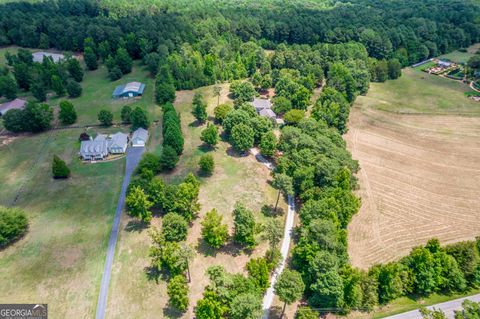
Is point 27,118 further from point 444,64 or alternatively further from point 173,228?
point 444,64

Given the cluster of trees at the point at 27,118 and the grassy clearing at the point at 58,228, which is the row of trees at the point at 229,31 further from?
the grassy clearing at the point at 58,228

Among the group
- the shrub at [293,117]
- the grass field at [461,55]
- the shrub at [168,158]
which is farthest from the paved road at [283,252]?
the grass field at [461,55]

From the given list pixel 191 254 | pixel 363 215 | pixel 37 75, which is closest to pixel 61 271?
pixel 191 254

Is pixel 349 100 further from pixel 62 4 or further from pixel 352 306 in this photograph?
pixel 62 4

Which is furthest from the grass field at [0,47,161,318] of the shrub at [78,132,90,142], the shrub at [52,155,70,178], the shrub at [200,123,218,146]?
the shrub at [200,123,218,146]

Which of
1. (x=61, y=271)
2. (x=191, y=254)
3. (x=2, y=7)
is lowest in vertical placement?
(x=61, y=271)

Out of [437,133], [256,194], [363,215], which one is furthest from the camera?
[437,133]

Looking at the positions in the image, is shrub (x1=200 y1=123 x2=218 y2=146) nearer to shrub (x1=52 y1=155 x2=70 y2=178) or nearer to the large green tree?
shrub (x1=52 y1=155 x2=70 y2=178)
